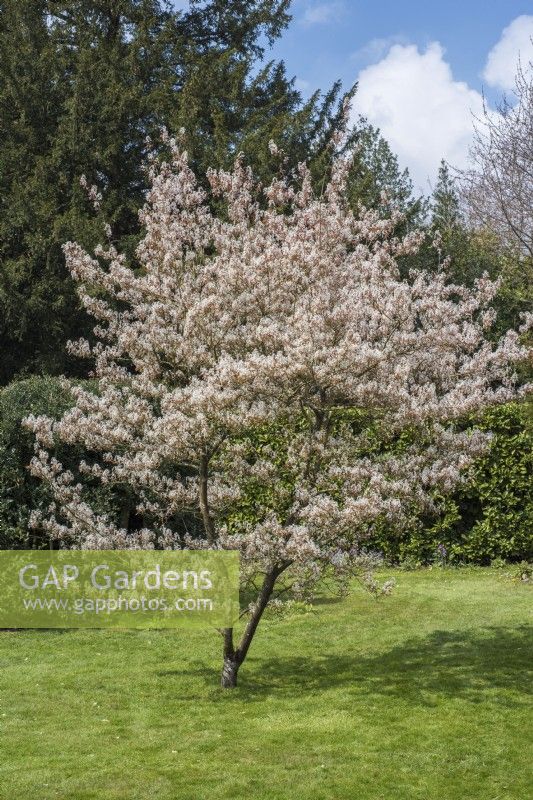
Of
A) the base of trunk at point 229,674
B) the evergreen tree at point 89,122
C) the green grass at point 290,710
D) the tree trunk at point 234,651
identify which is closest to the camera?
the green grass at point 290,710

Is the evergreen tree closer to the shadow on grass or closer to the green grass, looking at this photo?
the green grass

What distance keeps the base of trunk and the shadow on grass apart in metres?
0.10

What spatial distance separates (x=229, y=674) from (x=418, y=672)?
1.95 m

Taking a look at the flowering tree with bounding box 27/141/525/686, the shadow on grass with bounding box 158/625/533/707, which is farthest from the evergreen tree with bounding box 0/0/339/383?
the shadow on grass with bounding box 158/625/533/707

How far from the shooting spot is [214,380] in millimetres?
7508

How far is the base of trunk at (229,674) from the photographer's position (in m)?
8.38

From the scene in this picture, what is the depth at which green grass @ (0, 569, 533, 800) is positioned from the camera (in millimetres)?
6090

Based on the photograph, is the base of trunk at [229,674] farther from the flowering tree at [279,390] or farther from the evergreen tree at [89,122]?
the evergreen tree at [89,122]

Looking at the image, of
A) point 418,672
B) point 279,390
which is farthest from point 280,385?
point 418,672

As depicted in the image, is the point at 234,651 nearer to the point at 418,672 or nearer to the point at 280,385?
the point at 418,672

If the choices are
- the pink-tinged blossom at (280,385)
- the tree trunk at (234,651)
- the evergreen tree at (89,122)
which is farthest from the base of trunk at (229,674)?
the evergreen tree at (89,122)

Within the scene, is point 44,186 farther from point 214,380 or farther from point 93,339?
point 214,380

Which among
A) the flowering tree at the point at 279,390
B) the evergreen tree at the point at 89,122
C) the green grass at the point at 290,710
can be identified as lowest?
the green grass at the point at 290,710

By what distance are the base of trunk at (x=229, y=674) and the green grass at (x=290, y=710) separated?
11 centimetres
